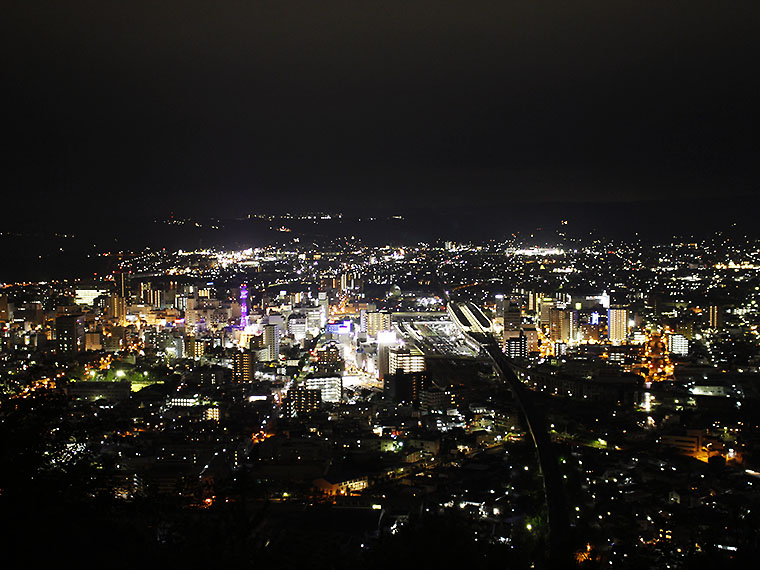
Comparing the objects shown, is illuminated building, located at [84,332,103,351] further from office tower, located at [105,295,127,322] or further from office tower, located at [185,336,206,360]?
office tower, located at [105,295,127,322]

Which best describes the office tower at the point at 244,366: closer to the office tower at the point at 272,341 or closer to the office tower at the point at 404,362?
the office tower at the point at 272,341

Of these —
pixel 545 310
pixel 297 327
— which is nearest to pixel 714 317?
pixel 545 310

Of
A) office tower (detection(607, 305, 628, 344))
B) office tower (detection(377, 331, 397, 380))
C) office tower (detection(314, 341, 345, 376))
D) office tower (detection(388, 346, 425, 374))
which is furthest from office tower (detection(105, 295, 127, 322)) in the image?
office tower (detection(607, 305, 628, 344))

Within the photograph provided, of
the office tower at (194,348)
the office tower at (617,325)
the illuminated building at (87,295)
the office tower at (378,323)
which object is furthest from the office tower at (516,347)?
the illuminated building at (87,295)

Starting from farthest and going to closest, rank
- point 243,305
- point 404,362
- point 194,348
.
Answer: point 243,305 → point 194,348 → point 404,362

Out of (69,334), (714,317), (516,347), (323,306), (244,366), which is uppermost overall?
(323,306)

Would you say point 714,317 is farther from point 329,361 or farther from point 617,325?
point 329,361
